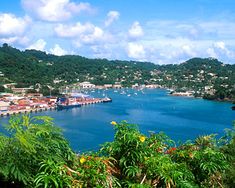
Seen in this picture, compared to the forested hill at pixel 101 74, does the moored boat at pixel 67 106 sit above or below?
below

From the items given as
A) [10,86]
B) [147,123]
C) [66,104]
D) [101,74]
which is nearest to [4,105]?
[66,104]

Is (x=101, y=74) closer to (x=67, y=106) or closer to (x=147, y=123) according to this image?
(x=67, y=106)

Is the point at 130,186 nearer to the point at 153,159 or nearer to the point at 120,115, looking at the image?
the point at 153,159

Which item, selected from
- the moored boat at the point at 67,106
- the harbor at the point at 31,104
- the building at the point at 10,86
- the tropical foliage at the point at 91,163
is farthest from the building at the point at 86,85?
the tropical foliage at the point at 91,163

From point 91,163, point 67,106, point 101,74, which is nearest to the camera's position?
point 91,163

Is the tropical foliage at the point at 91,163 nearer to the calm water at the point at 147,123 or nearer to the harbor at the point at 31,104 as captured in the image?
the calm water at the point at 147,123
